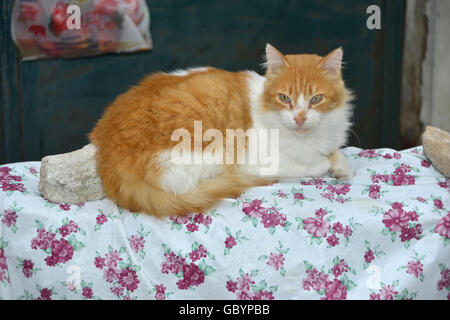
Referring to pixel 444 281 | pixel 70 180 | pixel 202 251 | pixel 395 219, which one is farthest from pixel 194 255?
pixel 444 281

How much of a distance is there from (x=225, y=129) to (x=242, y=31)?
1114 millimetres

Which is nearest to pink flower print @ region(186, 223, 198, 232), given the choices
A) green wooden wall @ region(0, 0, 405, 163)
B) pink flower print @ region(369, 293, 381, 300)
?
pink flower print @ region(369, 293, 381, 300)

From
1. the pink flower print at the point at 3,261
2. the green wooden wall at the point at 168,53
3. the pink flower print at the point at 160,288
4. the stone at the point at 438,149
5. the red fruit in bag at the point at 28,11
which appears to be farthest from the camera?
the green wooden wall at the point at 168,53

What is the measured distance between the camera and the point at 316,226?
1.54 meters

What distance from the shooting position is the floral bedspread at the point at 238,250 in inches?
57.8

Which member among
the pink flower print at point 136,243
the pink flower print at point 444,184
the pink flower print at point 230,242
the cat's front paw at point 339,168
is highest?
the cat's front paw at point 339,168

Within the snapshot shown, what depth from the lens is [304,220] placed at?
1.56 m

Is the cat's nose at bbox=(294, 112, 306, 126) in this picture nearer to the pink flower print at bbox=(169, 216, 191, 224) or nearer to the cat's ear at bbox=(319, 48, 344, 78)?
the cat's ear at bbox=(319, 48, 344, 78)

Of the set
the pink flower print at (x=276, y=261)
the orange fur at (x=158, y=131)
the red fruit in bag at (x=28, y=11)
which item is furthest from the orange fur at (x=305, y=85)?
the red fruit in bag at (x=28, y=11)

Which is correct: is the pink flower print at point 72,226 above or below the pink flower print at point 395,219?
below

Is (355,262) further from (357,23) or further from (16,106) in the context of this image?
(16,106)

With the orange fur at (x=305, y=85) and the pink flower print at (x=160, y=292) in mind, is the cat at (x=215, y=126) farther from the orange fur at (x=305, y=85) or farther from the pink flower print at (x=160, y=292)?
the pink flower print at (x=160, y=292)

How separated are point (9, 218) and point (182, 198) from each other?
0.66 metres

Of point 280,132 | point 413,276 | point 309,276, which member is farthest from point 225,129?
point 413,276
